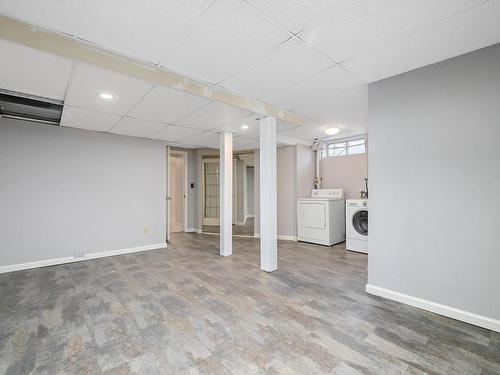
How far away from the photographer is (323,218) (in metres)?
4.74

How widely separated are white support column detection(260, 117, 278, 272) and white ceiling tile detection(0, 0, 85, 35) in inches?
89.6

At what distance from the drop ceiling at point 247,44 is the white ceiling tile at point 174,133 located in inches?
37.2

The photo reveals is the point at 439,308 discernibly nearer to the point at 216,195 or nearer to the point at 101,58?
the point at 101,58

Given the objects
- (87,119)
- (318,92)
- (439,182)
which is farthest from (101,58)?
(439,182)

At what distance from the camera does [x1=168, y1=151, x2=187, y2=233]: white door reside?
6660mm

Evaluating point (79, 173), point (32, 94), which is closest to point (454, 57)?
point (32, 94)

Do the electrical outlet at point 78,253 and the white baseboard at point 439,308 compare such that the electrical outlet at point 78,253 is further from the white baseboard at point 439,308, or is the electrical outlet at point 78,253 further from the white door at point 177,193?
the white baseboard at point 439,308

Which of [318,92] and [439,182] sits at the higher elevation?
[318,92]

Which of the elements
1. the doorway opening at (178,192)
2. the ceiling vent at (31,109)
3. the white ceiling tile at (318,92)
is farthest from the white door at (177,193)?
the white ceiling tile at (318,92)

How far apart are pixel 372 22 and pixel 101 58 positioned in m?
2.15

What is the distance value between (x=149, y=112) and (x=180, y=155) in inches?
141

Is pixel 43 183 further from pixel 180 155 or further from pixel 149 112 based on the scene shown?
pixel 180 155

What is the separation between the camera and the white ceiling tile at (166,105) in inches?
99.0

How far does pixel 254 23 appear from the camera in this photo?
160cm
